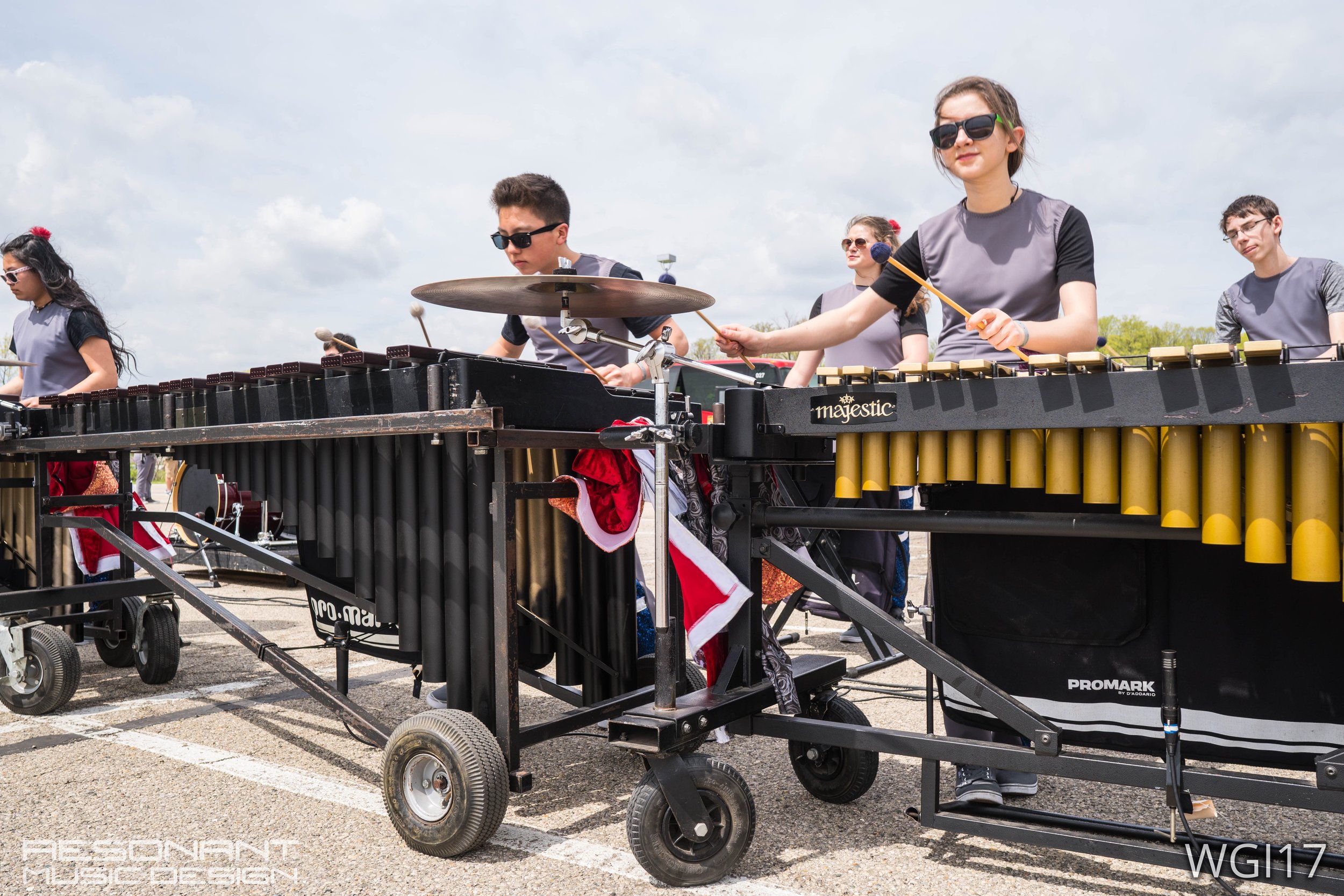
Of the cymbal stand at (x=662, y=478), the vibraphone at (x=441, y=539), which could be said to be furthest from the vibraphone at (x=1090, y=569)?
the vibraphone at (x=441, y=539)

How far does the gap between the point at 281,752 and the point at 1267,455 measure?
11.2 feet

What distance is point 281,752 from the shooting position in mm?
3727

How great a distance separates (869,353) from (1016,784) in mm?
2416

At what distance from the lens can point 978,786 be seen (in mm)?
2854

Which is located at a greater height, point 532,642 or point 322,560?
point 322,560

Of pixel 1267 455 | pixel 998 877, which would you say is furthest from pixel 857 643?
pixel 1267 455

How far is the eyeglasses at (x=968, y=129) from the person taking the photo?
281 cm

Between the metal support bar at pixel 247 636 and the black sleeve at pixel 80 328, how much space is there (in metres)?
0.97

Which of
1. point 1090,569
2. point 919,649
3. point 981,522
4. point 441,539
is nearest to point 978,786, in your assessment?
point 919,649

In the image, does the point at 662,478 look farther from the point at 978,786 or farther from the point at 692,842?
the point at 978,786

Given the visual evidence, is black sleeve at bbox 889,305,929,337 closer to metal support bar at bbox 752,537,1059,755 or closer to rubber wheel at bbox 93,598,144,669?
metal support bar at bbox 752,537,1059,755

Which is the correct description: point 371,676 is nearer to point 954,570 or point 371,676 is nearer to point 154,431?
point 154,431

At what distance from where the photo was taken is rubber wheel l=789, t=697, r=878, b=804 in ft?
9.99

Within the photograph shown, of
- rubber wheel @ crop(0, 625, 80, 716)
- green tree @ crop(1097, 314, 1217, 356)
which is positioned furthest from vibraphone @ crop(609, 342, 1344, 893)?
green tree @ crop(1097, 314, 1217, 356)
